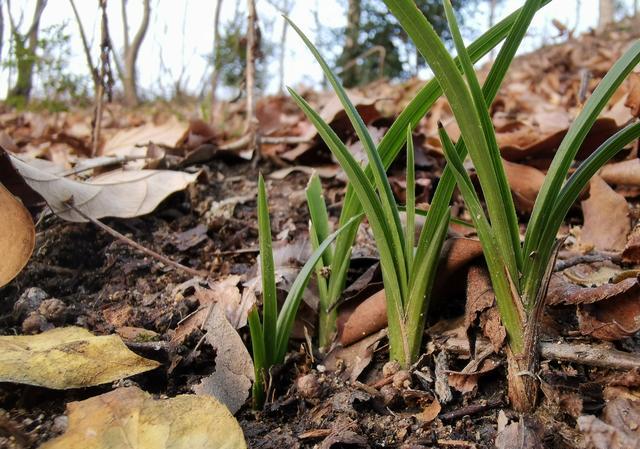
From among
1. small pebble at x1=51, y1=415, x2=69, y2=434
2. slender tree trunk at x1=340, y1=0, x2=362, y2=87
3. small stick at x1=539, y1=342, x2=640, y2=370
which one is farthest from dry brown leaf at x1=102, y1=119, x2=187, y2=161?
slender tree trunk at x1=340, y1=0, x2=362, y2=87

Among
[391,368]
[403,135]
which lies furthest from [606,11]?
[391,368]

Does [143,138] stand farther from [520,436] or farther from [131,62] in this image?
[131,62]

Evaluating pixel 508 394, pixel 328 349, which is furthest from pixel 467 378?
pixel 328 349

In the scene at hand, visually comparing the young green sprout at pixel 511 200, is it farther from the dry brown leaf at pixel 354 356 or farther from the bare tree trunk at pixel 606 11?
the bare tree trunk at pixel 606 11

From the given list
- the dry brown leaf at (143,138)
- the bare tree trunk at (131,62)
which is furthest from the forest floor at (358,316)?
the bare tree trunk at (131,62)

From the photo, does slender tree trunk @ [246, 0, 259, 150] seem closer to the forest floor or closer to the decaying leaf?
the forest floor

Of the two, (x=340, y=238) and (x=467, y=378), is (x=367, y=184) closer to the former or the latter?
(x=340, y=238)
